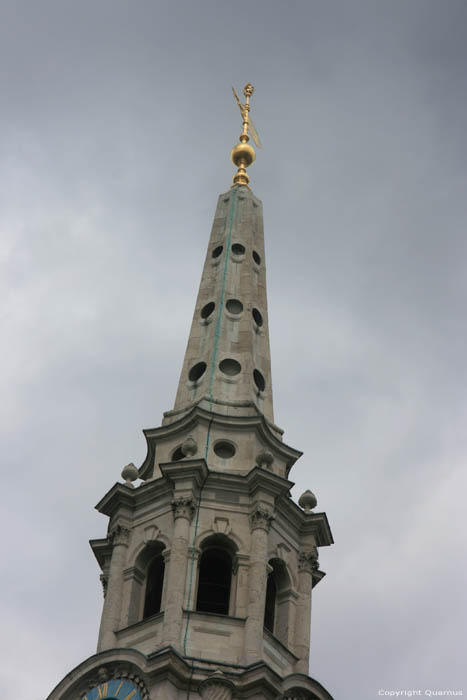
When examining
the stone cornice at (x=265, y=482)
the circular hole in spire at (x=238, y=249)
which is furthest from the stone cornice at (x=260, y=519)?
the circular hole in spire at (x=238, y=249)

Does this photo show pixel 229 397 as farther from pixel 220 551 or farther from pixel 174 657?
pixel 174 657

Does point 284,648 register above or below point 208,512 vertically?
below

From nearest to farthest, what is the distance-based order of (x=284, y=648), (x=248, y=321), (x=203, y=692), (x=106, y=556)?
(x=203, y=692)
(x=284, y=648)
(x=106, y=556)
(x=248, y=321)

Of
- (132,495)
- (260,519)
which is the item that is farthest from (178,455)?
(260,519)

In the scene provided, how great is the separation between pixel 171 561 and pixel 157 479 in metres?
3.86

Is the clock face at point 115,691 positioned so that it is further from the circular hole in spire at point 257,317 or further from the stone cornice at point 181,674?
the circular hole in spire at point 257,317

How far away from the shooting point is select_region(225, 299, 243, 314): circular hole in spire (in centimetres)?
6328

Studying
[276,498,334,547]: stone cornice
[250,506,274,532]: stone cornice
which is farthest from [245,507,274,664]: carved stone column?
[276,498,334,547]: stone cornice

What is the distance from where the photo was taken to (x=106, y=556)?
57.5 m

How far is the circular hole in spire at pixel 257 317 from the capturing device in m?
63.5

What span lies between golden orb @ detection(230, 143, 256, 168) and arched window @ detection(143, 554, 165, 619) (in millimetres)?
21450

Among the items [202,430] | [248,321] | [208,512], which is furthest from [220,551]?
[248,321]

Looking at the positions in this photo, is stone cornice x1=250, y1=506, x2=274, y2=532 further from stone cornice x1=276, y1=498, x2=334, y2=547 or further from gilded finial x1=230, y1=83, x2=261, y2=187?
gilded finial x1=230, y1=83, x2=261, y2=187

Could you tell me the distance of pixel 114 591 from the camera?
180ft
